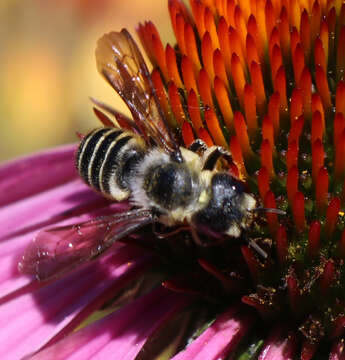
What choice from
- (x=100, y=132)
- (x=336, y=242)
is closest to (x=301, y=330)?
(x=336, y=242)

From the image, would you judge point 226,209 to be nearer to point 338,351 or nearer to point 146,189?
point 146,189

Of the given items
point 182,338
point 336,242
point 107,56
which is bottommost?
point 182,338

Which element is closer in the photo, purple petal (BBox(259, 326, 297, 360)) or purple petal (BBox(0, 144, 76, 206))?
purple petal (BBox(259, 326, 297, 360))

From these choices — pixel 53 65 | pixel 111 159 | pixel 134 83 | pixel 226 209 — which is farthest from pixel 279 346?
pixel 53 65

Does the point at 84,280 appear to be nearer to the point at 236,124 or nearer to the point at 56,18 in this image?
the point at 236,124

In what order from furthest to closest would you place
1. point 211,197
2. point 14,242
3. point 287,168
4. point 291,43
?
point 14,242 → point 291,43 → point 287,168 → point 211,197

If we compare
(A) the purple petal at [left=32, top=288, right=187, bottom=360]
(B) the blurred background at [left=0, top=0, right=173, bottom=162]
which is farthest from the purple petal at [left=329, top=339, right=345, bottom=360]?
(B) the blurred background at [left=0, top=0, right=173, bottom=162]

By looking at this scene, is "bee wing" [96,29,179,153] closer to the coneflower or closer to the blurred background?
the coneflower
